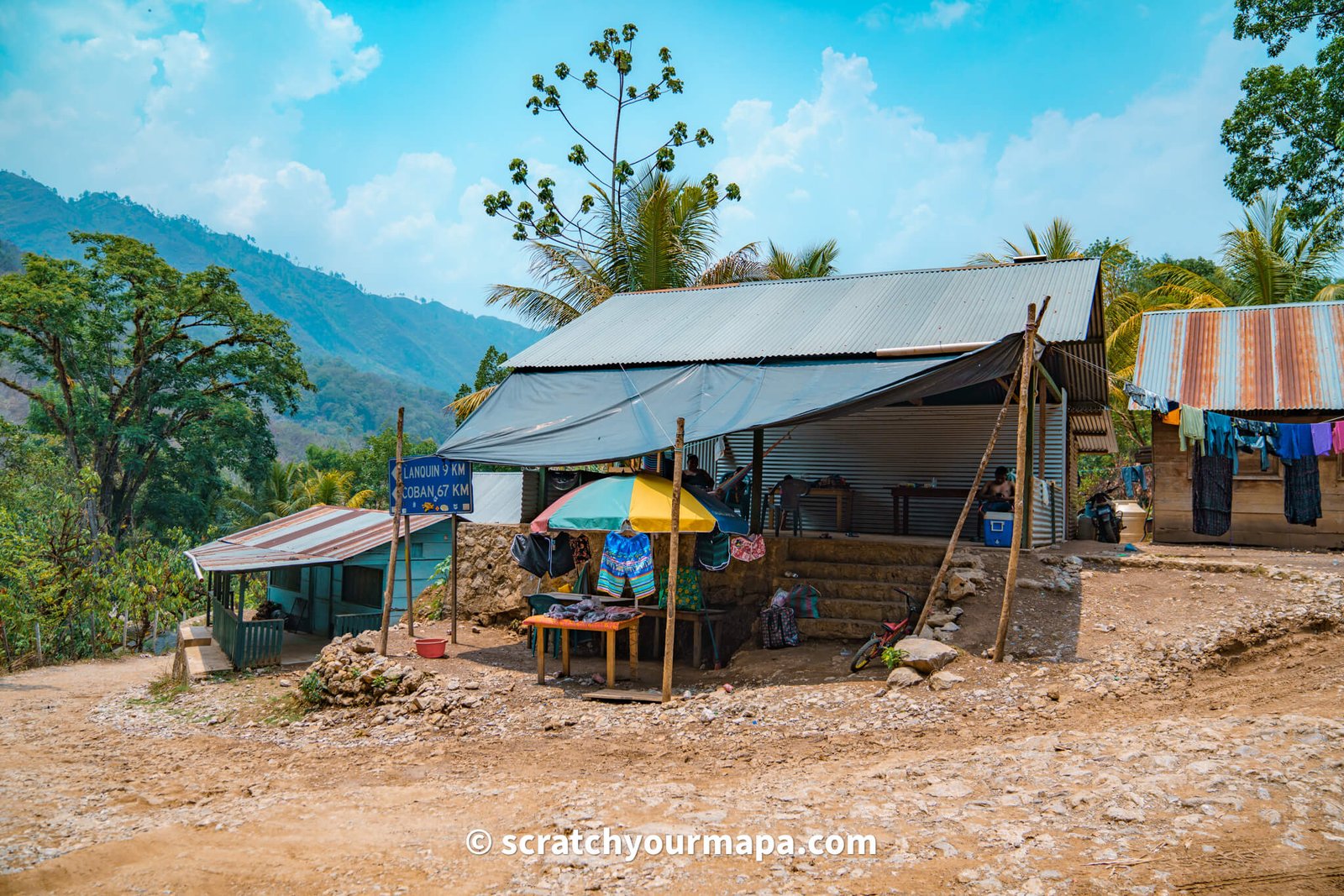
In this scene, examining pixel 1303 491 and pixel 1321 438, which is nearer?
pixel 1321 438

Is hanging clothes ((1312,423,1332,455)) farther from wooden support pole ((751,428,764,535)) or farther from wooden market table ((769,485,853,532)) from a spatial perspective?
wooden support pole ((751,428,764,535))

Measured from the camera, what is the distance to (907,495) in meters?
12.9

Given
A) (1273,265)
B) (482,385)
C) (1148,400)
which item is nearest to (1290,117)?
(1273,265)

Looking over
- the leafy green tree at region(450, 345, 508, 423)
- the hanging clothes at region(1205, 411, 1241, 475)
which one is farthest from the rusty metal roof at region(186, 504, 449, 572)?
the hanging clothes at region(1205, 411, 1241, 475)

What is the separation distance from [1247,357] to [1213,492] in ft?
10.1

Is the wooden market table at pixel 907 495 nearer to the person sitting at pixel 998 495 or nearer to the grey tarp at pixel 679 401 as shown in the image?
the person sitting at pixel 998 495

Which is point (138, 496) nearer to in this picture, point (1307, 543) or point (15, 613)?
point (15, 613)

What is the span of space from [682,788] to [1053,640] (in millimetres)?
4595

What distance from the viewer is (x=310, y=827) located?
5.76m

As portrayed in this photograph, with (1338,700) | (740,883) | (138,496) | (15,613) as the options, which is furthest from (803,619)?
(138,496)

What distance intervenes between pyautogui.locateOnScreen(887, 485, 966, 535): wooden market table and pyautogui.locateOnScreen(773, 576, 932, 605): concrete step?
2.50 m

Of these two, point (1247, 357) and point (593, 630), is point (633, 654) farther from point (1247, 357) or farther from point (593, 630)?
point (1247, 357)

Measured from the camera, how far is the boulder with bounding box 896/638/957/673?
825 cm

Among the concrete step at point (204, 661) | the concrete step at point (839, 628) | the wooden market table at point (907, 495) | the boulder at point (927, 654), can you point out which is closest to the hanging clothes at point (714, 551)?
the concrete step at point (839, 628)
